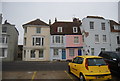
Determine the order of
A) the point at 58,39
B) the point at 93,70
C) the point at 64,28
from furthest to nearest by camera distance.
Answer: the point at 64,28
the point at 58,39
the point at 93,70

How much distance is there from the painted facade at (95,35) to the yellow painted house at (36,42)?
8.68 m

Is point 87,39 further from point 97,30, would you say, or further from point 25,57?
point 25,57

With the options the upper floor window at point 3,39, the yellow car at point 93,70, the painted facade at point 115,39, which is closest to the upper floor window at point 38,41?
the upper floor window at point 3,39

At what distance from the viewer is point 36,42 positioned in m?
24.7

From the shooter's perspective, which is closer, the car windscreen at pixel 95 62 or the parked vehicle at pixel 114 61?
the car windscreen at pixel 95 62

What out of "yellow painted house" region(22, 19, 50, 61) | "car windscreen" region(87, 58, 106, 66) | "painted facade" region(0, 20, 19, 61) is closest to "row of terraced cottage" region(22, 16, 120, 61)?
"yellow painted house" region(22, 19, 50, 61)

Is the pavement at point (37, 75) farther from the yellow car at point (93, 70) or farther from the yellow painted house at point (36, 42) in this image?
the yellow painted house at point (36, 42)

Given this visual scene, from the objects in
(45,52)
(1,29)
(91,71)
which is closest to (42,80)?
(91,71)

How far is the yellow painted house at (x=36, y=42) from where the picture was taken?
2405 centimetres

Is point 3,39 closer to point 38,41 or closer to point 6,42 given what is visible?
point 6,42

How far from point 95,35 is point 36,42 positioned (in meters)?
13.6

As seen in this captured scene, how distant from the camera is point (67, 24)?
28.2m

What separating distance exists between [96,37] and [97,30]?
1.59 meters

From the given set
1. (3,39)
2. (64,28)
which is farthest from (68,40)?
(3,39)
